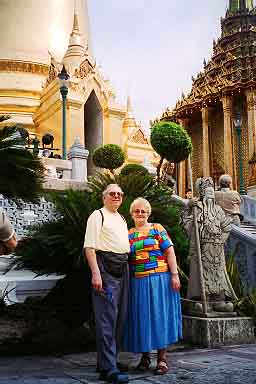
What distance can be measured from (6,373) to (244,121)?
28667 millimetres

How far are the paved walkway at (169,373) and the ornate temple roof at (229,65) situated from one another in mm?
26614

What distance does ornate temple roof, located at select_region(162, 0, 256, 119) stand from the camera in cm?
3025

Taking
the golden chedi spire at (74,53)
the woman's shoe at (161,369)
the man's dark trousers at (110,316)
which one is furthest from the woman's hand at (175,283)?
the golden chedi spire at (74,53)

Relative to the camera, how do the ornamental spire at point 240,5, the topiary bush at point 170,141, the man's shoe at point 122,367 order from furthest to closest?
the ornamental spire at point 240,5
the topiary bush at point 170,141
the man's shoe at point 122,367

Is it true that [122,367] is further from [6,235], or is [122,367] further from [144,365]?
[6,235]

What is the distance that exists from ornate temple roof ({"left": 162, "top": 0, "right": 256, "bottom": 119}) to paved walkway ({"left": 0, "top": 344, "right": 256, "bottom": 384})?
2661 cm

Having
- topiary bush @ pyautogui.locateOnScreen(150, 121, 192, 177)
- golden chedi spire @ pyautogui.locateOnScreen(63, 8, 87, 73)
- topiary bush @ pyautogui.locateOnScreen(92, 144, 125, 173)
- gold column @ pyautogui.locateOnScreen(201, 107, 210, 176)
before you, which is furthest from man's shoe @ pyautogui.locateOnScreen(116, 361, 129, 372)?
gold column @ pyautogui.locateOnScreen(201, 107, 210, 176)

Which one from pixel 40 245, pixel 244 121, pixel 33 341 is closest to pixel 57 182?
pixel 40 245

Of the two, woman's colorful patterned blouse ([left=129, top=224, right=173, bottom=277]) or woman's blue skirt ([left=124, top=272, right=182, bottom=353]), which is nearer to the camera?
woman's blue skirt ([left=124, top=272, right=182, bottom=353])

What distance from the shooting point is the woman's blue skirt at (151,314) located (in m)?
4.03

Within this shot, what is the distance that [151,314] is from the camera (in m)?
4.05

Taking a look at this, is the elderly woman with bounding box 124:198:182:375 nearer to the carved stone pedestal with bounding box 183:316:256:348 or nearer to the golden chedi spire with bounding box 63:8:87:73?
the carved stone pedestal with bounding box 183:316:256:348

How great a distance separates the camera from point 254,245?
9.48 meters

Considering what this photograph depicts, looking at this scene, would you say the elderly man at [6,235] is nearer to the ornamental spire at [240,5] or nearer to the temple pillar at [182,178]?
the temple pillar at [182,178]
